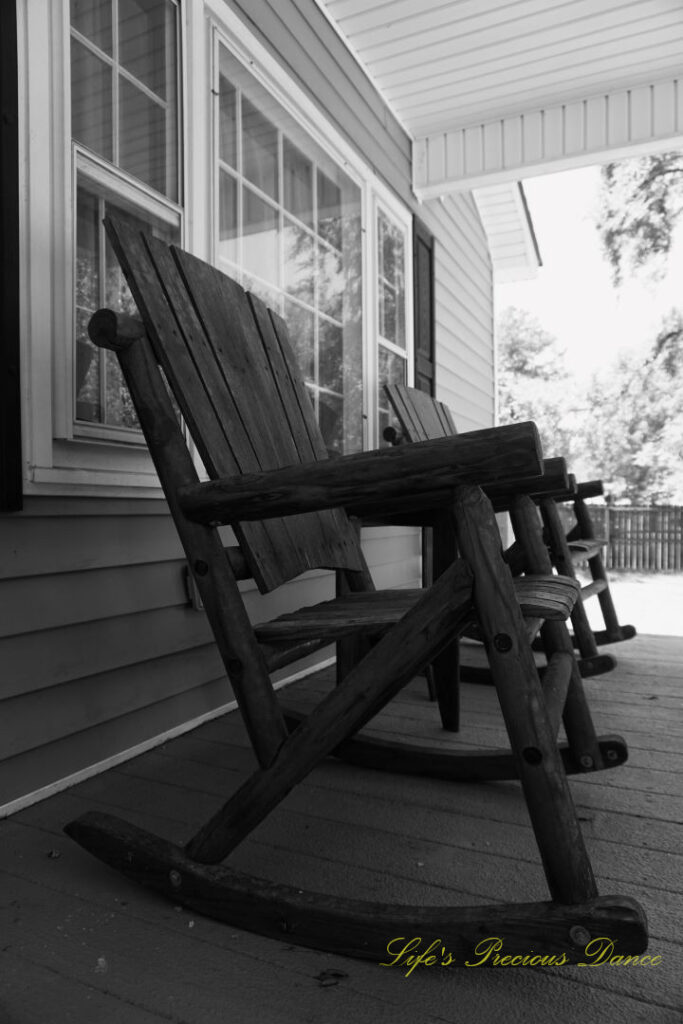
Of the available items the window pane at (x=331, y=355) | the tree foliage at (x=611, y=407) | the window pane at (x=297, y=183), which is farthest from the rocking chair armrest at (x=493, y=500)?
the tree foliage at (x=611, y=407)

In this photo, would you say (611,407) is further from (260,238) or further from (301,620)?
(301,620)

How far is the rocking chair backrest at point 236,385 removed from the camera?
1.28m

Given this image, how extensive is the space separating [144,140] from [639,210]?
39.3ft

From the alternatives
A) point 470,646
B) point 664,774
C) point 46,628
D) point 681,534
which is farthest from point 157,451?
point 681,534

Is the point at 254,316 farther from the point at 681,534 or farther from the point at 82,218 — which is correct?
the point at 681,534

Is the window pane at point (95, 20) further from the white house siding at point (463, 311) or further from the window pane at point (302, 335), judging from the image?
the white house siding at point (463, 311)

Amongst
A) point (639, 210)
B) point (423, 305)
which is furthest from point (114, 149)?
point (639, 210)

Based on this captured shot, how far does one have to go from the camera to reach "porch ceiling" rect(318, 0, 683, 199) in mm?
3119

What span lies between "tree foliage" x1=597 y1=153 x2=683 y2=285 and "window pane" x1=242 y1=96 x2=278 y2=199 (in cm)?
1094

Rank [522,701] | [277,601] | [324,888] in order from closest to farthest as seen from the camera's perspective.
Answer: [522,701], [324,888], [277,601]

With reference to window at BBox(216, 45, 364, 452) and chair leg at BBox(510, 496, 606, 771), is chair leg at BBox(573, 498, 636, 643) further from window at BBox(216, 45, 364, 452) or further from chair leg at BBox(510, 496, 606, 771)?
chair leg at BBox(510, 496, 606, 771)

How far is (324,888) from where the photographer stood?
118 cm

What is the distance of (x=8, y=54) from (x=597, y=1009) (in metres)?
1.89

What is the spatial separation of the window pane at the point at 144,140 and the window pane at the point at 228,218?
0.98ft
